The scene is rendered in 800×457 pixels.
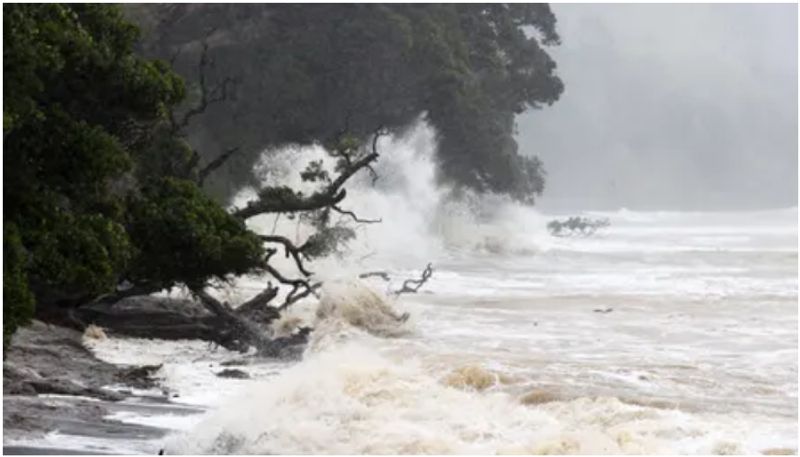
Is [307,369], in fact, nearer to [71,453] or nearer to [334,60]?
[71,453]

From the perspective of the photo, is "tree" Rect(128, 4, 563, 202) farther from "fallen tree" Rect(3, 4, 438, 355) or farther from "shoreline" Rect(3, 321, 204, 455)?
"fallen tree" Rect(3, 4, 438, 355)

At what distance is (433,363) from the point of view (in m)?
17.5

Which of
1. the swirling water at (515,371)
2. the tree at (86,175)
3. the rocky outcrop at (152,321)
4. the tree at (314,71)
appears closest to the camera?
the tree at (86,175)

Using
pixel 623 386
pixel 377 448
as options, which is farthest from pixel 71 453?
pixel 623 386

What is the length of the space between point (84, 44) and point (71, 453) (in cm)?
382

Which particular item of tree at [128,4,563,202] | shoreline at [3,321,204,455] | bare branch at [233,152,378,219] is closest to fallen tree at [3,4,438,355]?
shoreline at [3,321,204,455]

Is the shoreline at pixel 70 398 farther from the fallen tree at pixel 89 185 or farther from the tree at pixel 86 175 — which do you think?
the tree at pixel 86 175

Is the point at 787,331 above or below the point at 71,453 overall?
above

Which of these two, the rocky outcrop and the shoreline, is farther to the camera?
the rocky outcrop

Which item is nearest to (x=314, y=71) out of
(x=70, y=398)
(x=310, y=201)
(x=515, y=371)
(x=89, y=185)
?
(x=310, y=201)

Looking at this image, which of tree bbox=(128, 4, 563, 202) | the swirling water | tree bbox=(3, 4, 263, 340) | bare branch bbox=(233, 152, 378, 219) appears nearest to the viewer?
tree bbox=(3, 4, 263, 340)

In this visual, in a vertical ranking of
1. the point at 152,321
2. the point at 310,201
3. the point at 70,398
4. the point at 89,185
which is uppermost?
the point at 310,201

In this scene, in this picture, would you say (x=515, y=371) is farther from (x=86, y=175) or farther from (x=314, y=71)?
(x=314, y=71)

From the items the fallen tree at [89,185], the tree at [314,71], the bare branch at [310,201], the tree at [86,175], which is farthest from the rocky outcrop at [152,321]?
the tree at [314,71]
